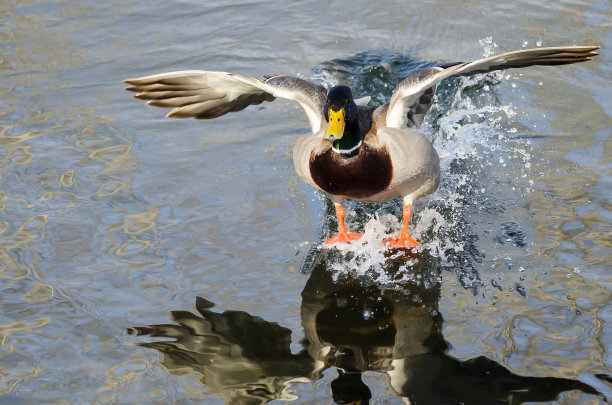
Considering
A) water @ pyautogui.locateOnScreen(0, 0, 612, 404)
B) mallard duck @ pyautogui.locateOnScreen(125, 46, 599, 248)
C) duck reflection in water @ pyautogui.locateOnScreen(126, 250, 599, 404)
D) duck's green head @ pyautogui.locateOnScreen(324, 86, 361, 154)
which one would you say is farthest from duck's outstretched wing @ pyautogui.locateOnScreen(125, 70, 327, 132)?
duck reflection in water @ pyautogui.locateOnScreen(126, 250, 599, 404)

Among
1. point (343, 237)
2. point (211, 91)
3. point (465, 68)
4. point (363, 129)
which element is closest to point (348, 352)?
point (343, 237)

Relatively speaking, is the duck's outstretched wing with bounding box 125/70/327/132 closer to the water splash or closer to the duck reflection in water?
the water splash

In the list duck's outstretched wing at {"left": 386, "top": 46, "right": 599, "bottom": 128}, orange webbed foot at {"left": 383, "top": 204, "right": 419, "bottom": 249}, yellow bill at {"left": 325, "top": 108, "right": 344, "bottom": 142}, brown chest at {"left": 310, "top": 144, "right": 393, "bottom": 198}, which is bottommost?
orange webbed foot at {"left": 383, "top": 204, "right": 419, "bottom": 249}

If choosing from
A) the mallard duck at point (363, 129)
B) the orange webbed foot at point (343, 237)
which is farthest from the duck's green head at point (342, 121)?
the orange webbed foot at point (343, 237)

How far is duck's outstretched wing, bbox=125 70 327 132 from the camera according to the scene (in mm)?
5250

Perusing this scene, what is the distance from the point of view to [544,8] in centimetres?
882

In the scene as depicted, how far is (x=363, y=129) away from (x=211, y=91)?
1.18m

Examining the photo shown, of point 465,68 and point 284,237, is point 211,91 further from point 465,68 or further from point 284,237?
point 465,68

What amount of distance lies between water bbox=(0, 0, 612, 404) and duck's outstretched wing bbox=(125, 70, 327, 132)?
21.6 inches

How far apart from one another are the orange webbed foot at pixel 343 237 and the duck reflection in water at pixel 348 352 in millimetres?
399

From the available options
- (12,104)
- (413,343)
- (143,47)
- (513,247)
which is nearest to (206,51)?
(143,47)

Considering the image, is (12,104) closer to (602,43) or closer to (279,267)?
(279,267)

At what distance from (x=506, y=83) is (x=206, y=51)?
9.51 ft

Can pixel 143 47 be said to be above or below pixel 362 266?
above
